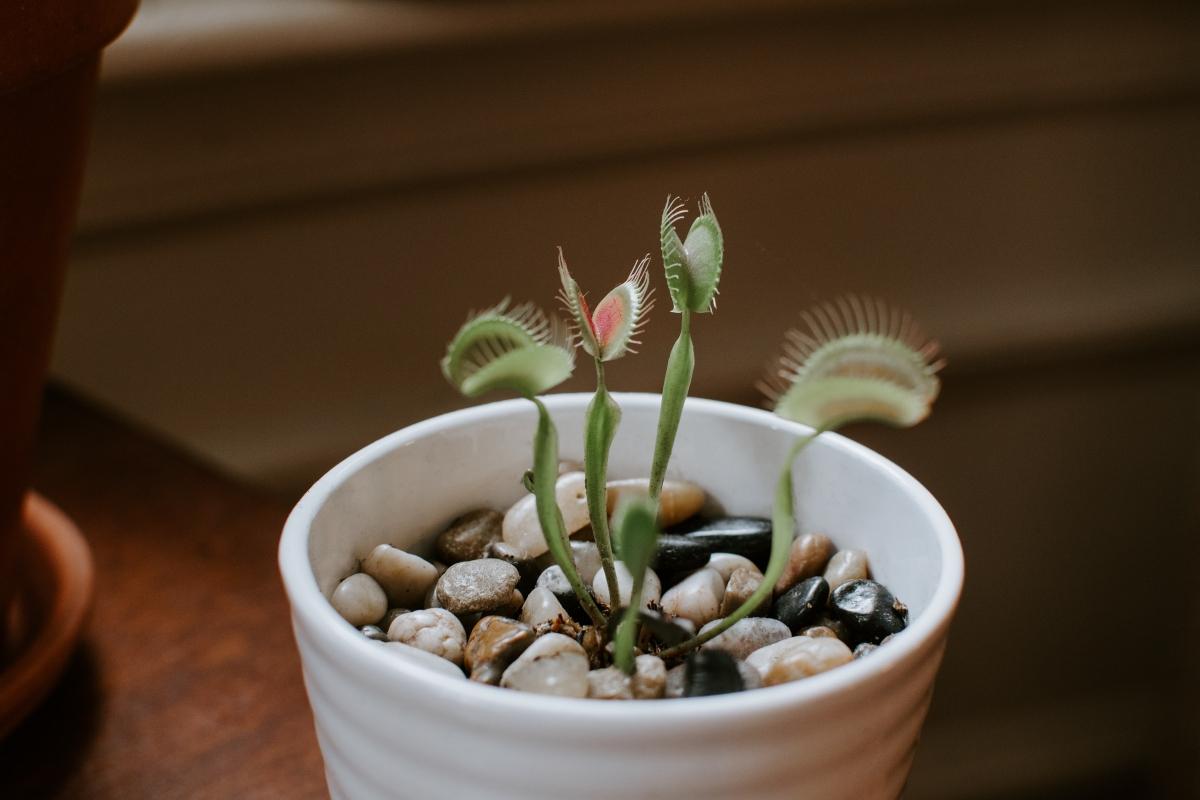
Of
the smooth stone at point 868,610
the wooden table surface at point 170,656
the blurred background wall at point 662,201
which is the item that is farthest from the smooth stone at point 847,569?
the blurred background wall at point 662,201

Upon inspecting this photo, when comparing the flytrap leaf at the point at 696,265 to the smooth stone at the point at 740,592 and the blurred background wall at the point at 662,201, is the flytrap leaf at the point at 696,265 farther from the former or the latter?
the blurred background wall at the point at 662,201

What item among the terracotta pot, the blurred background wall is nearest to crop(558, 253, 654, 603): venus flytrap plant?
the terracotta pot

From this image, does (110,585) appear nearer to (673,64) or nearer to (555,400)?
(555,400)

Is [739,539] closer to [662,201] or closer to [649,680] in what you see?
[649,680]

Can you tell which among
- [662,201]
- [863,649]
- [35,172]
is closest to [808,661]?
[863,649]

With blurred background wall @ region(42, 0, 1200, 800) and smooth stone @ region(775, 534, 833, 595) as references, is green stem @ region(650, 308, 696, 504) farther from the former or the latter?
blurred background wall @ region(42, 0, 1200, 800)

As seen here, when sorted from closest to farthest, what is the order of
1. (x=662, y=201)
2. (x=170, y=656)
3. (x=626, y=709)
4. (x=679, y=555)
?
(x=626, y=709)
(x=679, y=555)
(x=170, y=656)
(x=662, y=201)

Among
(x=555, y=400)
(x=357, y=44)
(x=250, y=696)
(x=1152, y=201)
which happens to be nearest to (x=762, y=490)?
(x=555, y=400)
